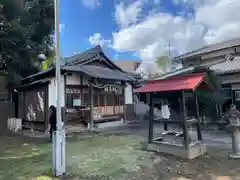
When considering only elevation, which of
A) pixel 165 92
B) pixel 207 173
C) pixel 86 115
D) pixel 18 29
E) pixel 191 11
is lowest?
pixel 207 173

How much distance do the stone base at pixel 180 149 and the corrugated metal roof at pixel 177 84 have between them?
187 centimetres

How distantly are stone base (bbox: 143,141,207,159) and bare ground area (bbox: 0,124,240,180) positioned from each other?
0.24m

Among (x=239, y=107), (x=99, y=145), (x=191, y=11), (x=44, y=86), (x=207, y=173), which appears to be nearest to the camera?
(x=207, y=173)

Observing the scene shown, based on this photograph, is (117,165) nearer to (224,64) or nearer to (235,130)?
(235,130)

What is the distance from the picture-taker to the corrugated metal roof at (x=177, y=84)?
6.95 metres

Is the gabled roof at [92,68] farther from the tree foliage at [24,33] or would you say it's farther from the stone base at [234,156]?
the stone base at [234,156]

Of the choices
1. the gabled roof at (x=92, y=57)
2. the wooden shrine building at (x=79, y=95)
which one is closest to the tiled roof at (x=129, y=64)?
the gabled roof at (x=92, y=57)

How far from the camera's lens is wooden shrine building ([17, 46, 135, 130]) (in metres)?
13.4

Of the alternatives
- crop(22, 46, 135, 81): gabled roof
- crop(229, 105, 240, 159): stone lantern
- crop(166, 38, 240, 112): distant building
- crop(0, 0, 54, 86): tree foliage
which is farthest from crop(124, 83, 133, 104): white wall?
crop(229, 105, 240, 159): stone lantern

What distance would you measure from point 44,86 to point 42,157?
6.63m

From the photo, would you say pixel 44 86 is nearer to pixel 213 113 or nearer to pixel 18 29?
pixel 18 29

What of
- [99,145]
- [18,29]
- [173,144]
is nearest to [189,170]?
[173,144]

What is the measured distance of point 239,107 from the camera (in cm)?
1217

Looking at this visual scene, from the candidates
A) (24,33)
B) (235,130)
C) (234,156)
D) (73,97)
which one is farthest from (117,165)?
(24,33)
